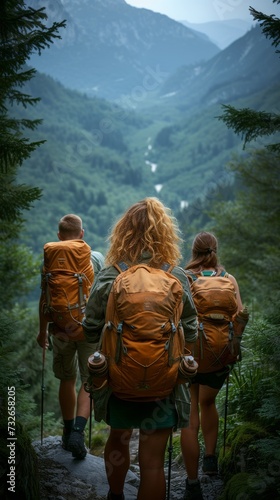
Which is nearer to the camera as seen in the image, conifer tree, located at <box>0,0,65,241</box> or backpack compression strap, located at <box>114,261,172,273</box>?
backpack compression strap, located at <box>114,261,172,273</box>

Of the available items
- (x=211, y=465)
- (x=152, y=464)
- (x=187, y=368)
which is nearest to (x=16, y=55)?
(x=187, y=368)

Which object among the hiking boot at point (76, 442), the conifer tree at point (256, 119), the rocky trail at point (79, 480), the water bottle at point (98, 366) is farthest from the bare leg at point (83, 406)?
the conifer tree at point (256, 119)

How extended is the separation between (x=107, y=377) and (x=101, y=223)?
164m

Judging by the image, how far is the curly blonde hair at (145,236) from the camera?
3340mm

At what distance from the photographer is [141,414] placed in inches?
127

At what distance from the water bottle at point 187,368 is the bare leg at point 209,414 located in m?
1.37

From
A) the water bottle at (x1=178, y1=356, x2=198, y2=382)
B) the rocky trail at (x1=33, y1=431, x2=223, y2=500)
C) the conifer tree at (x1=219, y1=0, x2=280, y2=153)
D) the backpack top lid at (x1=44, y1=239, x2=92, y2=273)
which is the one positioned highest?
the conifer tree at (x1=219, y1=0, x2=280, y2=153)

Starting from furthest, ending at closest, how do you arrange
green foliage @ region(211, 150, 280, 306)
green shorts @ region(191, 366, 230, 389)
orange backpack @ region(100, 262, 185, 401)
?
green foliage @ region(211, 150, 280, 306), green shorts @ region(191, 366, 230, 389), orange backpack @ region(100, 262, 185, 401)

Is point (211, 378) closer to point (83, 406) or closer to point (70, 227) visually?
point (83, 406)

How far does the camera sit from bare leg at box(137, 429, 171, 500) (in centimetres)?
318

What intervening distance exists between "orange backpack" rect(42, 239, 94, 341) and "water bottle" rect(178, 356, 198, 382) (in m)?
1.82

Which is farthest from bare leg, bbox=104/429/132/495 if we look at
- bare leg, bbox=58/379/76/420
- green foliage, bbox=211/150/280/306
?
green foliage, bbox=211/150/280/306

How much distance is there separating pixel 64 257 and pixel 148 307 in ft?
6.53

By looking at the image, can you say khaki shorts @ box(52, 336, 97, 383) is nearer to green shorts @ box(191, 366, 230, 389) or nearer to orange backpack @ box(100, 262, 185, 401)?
green shorts @ box(191, 366, 230, 389)
